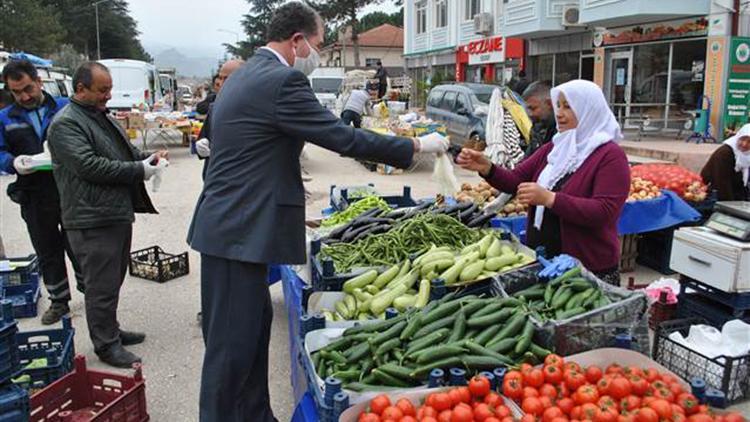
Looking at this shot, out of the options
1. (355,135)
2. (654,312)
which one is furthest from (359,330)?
(654,312)

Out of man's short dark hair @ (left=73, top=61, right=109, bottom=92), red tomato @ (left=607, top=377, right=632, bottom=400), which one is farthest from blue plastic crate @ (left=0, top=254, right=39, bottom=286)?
red tomato @ (left=607, top=377, right=632, bottom=400)

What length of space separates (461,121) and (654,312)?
10.2 meters

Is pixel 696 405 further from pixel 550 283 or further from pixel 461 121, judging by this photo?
pixel 461 121

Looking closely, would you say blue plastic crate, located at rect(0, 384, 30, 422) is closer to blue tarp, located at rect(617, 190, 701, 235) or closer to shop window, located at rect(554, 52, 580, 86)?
blue tarp, located at rect(617, 190, 701, 235)

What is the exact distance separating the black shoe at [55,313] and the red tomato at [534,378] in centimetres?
440

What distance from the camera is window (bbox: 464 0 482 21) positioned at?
29.4m

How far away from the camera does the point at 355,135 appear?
263 cm

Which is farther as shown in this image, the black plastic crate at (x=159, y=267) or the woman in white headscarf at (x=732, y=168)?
the black plastic crate at (x=159, y=267)

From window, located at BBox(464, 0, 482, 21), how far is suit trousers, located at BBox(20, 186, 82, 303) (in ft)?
88.7

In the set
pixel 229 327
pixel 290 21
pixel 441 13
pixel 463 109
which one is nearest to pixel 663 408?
pixel 229 327

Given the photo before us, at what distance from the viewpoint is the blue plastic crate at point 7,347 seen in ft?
9.71

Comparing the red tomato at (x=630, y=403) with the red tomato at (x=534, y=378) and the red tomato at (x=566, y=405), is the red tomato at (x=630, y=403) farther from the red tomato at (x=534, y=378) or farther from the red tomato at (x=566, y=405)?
the red tomato at (x=534, y=378)

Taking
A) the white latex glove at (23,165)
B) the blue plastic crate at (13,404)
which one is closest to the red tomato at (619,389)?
the blue plastic crate at (13,404)

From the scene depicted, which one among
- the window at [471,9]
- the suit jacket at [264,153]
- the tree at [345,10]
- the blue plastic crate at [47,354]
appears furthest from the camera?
the tree at [345,10]
